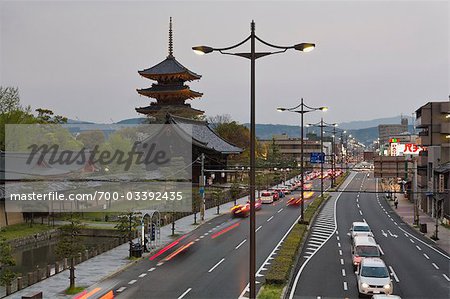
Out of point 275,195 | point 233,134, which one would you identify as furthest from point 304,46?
point 233,134

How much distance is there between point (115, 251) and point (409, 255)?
20.2 metres

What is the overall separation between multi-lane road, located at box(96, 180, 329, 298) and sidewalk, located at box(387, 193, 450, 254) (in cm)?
1227

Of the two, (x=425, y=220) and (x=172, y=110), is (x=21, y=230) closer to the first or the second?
(x=425, y=220)

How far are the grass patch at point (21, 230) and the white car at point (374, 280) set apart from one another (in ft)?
95.9

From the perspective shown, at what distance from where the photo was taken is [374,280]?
22141mm

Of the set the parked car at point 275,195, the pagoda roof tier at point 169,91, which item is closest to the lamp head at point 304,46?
the parked car at point 275,195

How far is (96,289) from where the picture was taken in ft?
78.3

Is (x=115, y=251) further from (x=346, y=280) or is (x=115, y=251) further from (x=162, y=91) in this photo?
(x=162, y=91)

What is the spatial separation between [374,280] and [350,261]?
26.4 feet

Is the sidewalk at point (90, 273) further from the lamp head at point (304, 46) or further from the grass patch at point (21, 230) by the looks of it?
the lamp head at point (304, 46)

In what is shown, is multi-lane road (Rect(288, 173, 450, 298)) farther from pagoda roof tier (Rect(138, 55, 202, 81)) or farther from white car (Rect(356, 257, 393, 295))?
pagoda roof tier (Rect(138, 55, 202, 81))

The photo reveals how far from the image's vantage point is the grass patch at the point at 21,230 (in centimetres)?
4072

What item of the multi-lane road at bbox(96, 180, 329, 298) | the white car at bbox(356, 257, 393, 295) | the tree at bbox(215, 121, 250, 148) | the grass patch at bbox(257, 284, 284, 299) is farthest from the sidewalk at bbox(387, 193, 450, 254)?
the tree at bbox(215, 121, 250, 148)

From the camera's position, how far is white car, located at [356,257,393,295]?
21766 mm
